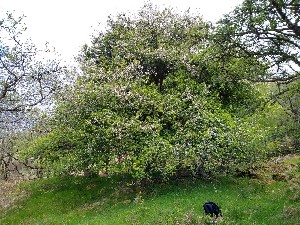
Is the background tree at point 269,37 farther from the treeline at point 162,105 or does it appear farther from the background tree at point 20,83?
the background tree at point 20,83

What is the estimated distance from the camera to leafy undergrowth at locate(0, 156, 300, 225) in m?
17.4

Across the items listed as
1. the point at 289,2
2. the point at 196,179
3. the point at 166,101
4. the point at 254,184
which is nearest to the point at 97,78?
the point at 166,101

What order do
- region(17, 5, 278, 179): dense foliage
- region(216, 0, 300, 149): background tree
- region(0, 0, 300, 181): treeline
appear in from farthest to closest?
region(17, 5, 278, 179): dense foliage < region(0, 0, 300, 181): treeline < region(216, 0, 300, 149): background tree

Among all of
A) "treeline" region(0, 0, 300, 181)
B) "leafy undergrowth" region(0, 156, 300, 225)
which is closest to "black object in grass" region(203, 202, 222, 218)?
"leafy undergrowth" region(0, 156, 300, 225)

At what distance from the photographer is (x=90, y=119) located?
24.5 meters

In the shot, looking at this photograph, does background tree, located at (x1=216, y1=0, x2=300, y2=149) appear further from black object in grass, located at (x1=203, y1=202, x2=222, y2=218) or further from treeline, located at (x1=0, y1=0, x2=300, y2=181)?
black object in grass, located at (x1=203, y1=202, x2=222, y2=218)

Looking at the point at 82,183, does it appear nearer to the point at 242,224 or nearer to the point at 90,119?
the point at 90,119

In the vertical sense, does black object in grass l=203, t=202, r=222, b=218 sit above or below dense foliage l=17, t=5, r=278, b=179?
below

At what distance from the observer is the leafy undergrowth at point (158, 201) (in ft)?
57.2

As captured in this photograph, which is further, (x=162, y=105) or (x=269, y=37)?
(x=162, y=105)

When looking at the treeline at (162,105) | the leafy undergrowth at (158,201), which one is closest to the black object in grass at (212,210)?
the leafy undergrowth at (158,201)

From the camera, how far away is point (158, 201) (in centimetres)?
2184

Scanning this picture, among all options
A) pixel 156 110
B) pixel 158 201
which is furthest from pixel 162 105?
pixel 158 201

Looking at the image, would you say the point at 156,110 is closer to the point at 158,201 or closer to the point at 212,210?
the point at 158,201
